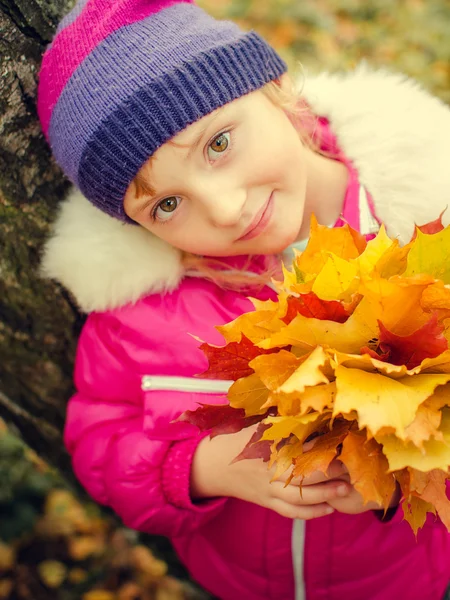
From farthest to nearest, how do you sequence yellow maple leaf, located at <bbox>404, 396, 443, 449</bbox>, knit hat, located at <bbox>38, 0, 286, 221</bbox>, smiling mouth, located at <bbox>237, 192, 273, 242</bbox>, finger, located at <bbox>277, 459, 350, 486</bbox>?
smiling mouth, located at <bbox>237, 192, 273, 242</bbox> → knit hat, located at <bbox>38, 0, 286, 221</bbox> → finger, located at <bbox>277, 459, 350, 486</bbox> → yellow maple leaf, located at <bbox>404, 396, 443, 449</bbox>

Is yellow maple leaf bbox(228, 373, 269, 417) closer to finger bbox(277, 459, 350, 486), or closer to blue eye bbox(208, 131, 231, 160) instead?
finger bbox(277, 459, 350, 486)

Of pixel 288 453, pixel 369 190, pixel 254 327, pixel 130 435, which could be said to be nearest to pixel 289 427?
pixel 288 453

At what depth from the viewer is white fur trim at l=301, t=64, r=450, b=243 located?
1412mm

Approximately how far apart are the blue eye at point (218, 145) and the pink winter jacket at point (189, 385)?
0.32 m

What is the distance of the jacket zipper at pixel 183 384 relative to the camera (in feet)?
4.66

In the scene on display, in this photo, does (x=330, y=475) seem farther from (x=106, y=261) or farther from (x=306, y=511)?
(x=106, y=261)

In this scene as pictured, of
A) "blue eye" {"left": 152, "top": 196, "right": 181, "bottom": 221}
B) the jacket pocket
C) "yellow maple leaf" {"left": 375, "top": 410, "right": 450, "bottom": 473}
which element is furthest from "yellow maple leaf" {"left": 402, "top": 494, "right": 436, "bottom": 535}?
"blue eye" {"left": 152, "top": 196, "right": 181, "bottom": 221}

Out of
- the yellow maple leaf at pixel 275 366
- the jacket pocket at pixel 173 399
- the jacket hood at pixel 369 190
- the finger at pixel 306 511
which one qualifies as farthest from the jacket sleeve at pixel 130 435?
the yellow maple leaf at pixel 275 366

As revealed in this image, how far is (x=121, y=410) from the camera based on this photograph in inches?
61.4

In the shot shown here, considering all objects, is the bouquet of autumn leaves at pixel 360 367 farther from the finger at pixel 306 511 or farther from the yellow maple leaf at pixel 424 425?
the finger at pixel 306 511

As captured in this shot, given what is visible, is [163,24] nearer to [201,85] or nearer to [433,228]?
[201,85]

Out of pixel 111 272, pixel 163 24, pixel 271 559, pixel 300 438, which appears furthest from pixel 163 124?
pixel 271 559

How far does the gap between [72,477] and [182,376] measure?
863 millimetres

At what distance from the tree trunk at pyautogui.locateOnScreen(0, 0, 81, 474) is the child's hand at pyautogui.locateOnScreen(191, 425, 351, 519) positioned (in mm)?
587
